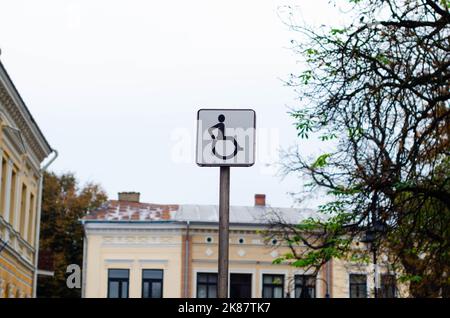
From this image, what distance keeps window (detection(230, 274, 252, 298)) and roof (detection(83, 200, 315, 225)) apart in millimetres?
2764

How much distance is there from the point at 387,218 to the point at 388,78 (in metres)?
2.45

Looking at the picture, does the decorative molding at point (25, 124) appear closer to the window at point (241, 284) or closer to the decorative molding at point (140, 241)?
the decorative molding at point (140, 241)

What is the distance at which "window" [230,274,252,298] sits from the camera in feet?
180

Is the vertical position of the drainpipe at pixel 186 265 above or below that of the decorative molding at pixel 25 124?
below

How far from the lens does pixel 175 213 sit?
188ft

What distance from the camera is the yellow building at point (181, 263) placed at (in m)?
54.2

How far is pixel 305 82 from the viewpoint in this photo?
18.7m

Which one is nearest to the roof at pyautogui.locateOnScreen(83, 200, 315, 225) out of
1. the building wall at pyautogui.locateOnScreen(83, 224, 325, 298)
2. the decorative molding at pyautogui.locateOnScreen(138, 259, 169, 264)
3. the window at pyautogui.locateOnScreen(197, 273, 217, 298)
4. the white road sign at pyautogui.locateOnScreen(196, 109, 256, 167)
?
the building wall at pyautogui.locateOnScreen(83, 224, 325, 298)

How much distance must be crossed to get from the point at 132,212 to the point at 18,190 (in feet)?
60.1

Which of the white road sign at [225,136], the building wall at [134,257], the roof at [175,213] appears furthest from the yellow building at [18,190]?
the white road sign at [225,136]

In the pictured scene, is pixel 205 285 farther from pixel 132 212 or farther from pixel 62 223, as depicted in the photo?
pixel 62 223

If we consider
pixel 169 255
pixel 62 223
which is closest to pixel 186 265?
pixel 169 255

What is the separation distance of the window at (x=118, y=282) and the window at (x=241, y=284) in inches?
209

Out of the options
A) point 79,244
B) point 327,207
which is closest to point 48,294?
point 79,244
